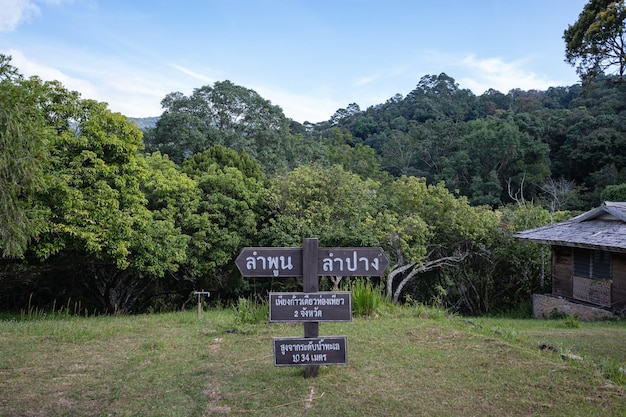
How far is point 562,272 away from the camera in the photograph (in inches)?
582

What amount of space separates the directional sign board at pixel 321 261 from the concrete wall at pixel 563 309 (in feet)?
32.7

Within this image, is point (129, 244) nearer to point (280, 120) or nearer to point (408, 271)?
point (408, 271)

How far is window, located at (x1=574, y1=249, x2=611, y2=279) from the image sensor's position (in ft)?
43.0

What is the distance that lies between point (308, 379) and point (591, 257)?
11526 mm

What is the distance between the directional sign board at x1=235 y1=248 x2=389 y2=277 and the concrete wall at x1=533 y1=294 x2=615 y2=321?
9982 mm

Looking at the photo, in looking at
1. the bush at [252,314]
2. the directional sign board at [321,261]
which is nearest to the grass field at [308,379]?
the bush at [252,314]

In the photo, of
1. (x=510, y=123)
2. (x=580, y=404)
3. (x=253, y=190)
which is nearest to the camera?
(x=580, y=404)

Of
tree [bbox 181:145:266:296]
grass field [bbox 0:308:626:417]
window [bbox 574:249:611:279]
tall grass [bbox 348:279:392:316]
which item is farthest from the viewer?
tree [bbox 181:145:266:296]

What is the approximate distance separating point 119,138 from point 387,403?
9603 mm

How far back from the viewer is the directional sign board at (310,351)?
523cm

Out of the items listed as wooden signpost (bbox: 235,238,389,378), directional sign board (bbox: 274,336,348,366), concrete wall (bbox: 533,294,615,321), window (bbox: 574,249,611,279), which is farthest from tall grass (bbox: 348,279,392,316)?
window (bbox: 574,249,611,279)

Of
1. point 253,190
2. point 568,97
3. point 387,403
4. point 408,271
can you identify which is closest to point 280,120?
point 253,190

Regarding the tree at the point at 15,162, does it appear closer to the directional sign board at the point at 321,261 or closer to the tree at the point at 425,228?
the directional sign board at the point at 321,261

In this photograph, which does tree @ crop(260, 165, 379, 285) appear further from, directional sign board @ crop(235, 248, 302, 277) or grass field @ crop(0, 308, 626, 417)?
directional sign board @ crop(235, 248, 302, 277)
